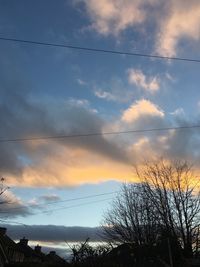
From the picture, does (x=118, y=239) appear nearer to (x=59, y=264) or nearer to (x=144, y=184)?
(x=144, y=184)

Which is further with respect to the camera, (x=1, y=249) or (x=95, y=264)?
(x=1, y=249)

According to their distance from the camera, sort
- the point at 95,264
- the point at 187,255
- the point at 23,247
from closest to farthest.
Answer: the point at 95,264, the point at 187,255, the point at 23,247

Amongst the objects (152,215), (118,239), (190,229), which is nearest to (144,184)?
(152,215)

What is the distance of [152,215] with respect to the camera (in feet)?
124

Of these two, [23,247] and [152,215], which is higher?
[23,247]

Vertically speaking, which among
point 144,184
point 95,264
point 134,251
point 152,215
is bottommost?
point 95,264

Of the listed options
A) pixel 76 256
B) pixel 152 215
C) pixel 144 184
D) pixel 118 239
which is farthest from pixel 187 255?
pixel 76 256

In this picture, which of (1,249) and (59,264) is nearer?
(59,264)

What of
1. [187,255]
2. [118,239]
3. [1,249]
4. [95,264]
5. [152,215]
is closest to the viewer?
[95,264]

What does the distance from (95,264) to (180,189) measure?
13.5 meters

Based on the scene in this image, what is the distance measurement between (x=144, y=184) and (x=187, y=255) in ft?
22.8

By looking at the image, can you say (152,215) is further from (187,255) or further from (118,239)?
(118,239)

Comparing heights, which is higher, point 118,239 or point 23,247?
point 23,247

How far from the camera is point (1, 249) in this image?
47906 mm
